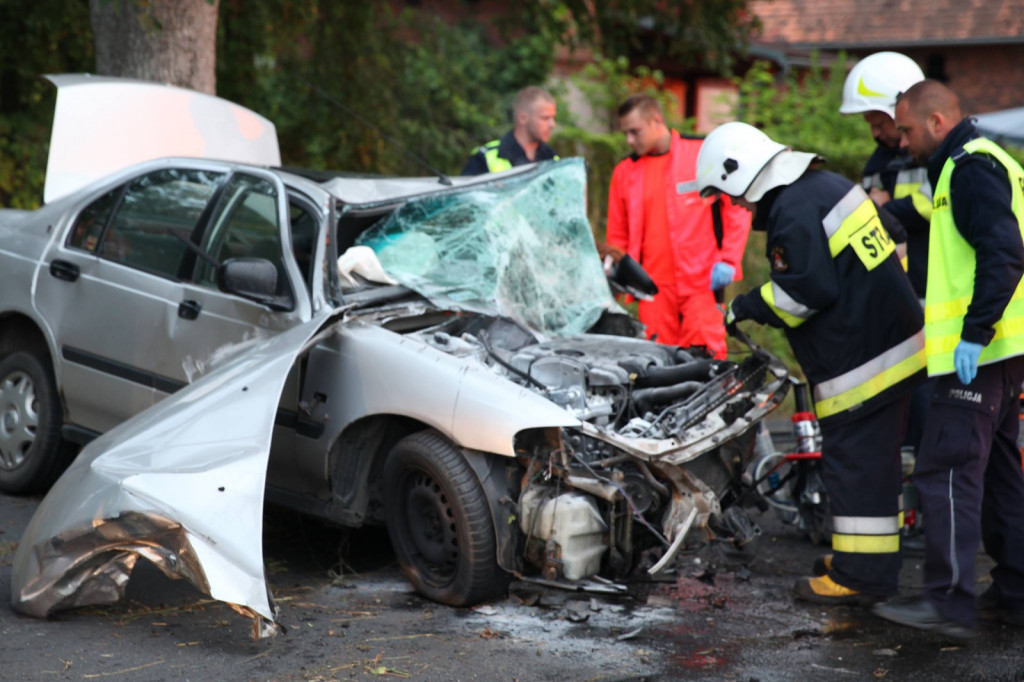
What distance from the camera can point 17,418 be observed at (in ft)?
20.0

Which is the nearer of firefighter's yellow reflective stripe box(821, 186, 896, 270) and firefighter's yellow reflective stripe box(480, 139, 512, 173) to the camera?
firefighter's yellow reflective stripe box(821, 186, 896, 270)

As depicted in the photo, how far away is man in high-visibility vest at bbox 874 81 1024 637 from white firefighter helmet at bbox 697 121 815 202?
57cm

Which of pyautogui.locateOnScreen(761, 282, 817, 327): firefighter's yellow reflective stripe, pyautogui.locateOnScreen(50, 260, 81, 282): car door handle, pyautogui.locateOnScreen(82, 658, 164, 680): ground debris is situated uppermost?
pyautogui.locateOnScreen(50, 260, 81, 282): car door handle

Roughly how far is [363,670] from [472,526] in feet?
2.43

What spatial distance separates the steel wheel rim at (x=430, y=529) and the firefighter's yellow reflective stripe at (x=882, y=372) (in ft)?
5.45

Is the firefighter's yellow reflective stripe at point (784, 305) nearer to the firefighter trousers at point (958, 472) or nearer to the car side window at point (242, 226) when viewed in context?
the firefighter trousers at point (958, 472)

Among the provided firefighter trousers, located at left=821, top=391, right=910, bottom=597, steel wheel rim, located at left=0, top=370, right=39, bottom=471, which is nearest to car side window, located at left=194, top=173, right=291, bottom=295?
steel wheel rim, located at left=0, top=370, right=39, bottom=471

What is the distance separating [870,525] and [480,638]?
5.49 ft

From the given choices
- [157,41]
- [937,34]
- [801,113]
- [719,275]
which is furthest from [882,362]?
[937,34]

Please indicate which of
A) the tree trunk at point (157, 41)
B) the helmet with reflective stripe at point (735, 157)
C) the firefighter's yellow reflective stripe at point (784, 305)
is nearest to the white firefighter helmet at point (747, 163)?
the helmet with reflective stripe at point (735, 157)

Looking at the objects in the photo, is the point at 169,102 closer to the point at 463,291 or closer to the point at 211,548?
the point at 463,291

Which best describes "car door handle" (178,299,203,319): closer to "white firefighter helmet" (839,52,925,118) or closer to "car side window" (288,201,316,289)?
"car side window" (288,201,316,289)

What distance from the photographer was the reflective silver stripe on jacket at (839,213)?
4.89m

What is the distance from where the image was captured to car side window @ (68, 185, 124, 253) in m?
5.98
